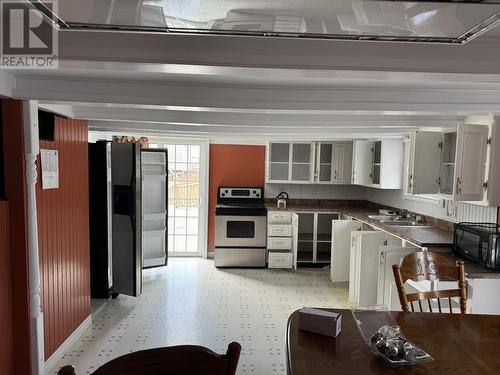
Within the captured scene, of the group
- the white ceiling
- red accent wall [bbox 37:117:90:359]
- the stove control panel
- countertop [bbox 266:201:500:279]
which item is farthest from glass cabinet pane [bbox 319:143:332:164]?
red accent wall [bbox 37:117:90:359]

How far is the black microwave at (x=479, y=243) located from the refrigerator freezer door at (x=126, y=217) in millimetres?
3066

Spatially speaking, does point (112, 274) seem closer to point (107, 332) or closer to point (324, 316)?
point (107, 332)

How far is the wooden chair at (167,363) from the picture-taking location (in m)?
0.87

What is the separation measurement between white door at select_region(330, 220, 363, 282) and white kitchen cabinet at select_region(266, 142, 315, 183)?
1070 mm

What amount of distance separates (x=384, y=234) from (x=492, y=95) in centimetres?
190

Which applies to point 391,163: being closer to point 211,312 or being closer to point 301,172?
point 301,172

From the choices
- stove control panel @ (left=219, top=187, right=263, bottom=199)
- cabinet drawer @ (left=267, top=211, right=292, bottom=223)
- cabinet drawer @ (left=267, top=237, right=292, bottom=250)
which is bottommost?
cabinet drawer @ (left=267, top=237, right=292, bottom=250)

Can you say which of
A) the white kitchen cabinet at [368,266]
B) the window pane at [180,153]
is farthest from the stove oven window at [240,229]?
the white kitchen cabinet at [368,266]

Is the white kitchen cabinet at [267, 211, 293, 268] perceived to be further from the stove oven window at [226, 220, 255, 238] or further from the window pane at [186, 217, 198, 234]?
the window pane at [186, 217, 198, 234]

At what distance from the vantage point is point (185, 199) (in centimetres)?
575

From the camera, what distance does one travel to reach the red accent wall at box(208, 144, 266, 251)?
5.72 metres

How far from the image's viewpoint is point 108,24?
1072 millimetres

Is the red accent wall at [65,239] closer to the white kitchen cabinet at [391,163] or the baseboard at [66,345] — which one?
the baseboard at [66,345]

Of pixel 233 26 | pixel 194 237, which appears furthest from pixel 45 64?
pixel 194 237
